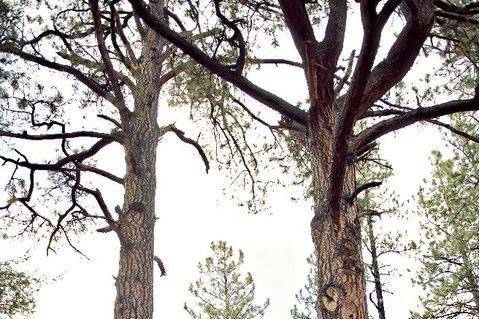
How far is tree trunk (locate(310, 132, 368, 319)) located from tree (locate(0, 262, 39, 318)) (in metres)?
8.50

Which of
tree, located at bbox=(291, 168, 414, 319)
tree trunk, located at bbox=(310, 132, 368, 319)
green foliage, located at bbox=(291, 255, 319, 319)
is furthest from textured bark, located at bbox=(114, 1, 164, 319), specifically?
green foliage, located at bbox=(291, 255, 319, 319)

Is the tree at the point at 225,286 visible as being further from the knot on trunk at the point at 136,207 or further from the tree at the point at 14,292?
the knot on trunk at the point at 136,207

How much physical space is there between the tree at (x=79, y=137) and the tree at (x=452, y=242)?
393 cm

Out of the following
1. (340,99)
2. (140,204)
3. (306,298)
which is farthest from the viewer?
(306,298)

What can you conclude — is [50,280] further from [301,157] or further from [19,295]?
[301,157]

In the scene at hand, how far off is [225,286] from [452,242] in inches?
319

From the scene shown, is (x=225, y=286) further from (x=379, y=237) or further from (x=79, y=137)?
(x=79, y=137)

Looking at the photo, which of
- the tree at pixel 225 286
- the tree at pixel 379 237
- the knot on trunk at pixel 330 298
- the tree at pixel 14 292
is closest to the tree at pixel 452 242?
the tree at pixel 379 237

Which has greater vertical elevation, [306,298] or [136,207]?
[306,298]

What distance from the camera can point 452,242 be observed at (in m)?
8.84

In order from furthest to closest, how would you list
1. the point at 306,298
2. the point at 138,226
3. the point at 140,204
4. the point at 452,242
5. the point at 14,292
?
1. the point at 306,298
2. the point at 14,292
3. the point at 452,242
4. the point at 140,204
5. the point at 138,226

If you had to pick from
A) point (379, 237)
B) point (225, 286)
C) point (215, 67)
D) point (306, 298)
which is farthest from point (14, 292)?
point (215, 67)

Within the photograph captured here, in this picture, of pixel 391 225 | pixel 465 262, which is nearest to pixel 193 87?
pixel 465 262

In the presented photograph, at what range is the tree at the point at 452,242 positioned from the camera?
7312 millimetres
